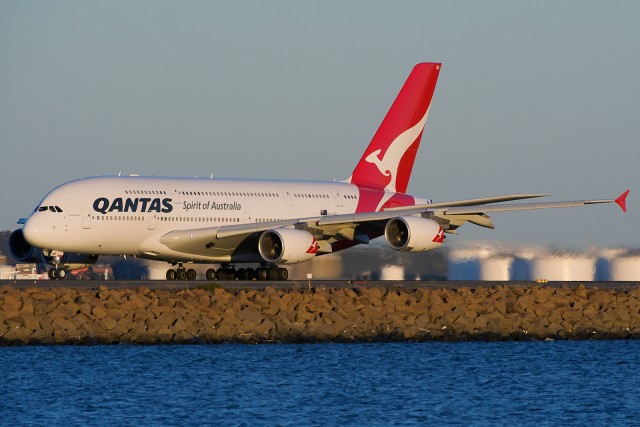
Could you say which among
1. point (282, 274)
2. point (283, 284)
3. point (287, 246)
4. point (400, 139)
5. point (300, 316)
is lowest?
point (300, 316)

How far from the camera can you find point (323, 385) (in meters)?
31.9

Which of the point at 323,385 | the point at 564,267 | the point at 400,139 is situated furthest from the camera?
the point at 400,139

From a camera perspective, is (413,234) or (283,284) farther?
(413,234)

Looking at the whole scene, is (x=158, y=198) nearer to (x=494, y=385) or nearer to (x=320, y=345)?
(x=320, y=345)

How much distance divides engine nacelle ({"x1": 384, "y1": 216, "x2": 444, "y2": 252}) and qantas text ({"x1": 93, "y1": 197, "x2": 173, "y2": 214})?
7.72m

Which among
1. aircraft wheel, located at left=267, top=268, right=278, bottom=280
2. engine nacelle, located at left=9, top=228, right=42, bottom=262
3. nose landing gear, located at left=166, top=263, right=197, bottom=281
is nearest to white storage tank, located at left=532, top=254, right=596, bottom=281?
aircraft wheel, located at left=267, top=268, right=278, bottom=280

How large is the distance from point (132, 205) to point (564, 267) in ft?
50.3

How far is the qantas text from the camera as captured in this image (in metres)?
50.2

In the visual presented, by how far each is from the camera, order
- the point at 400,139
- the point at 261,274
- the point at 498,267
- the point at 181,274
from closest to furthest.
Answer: the point at 498,267 → the point at 261,274 → the point at 181,274 → the point at 400,139

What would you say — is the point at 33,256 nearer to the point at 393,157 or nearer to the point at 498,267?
the point at 393,157

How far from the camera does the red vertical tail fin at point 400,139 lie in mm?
59781

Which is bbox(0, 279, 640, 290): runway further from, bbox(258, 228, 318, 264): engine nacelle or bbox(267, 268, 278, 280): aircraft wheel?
bbox(258, 228, 318, 264): engine nacelle

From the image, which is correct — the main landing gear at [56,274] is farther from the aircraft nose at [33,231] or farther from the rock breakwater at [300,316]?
the rock breakwater at [300,316]

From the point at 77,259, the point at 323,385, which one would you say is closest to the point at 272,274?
the point at 77,259
